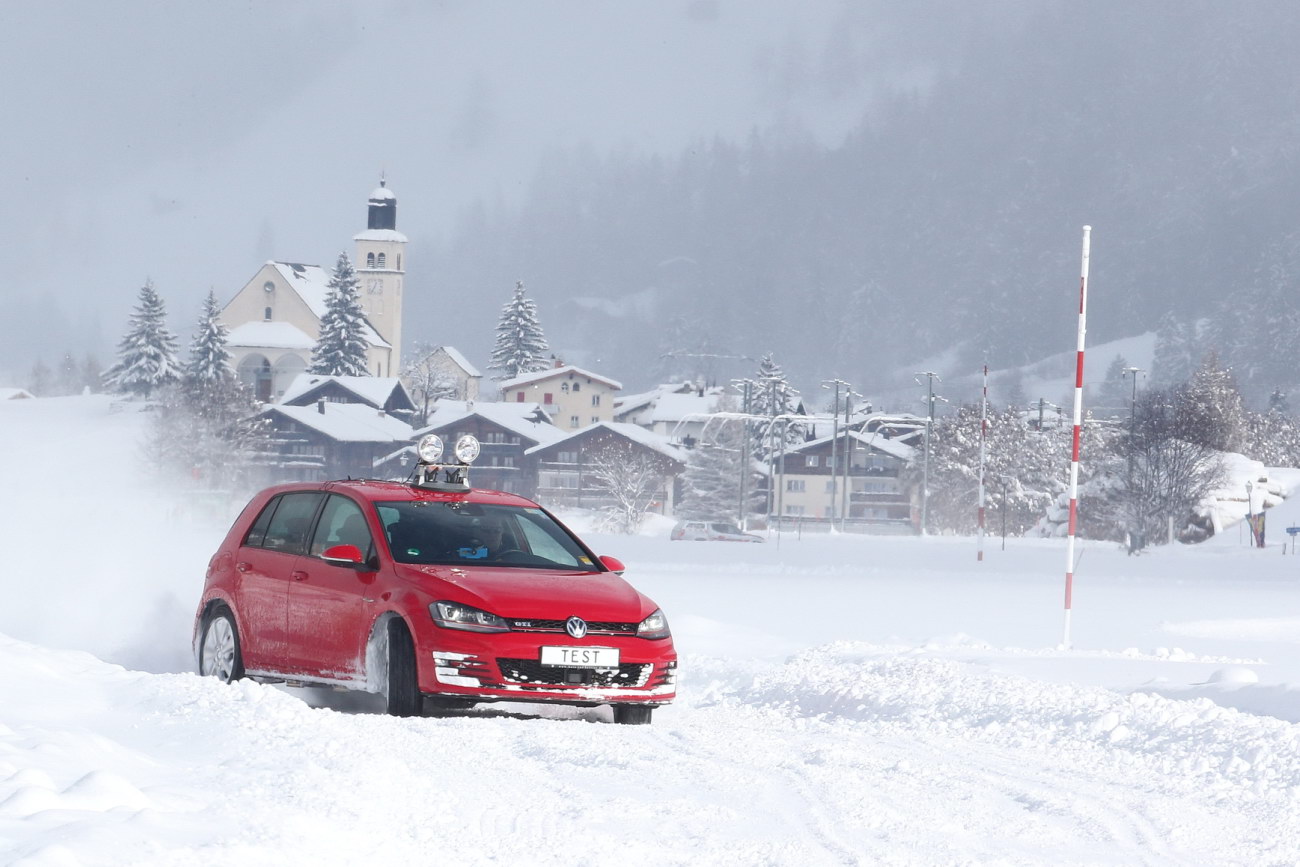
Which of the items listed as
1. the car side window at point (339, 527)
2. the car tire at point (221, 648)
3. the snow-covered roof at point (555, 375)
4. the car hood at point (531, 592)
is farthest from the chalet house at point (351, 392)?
the car hood at point (531, 592)

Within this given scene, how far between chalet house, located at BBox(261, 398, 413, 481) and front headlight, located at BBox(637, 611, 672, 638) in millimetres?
99258

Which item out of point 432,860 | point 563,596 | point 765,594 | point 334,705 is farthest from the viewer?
point 765,594

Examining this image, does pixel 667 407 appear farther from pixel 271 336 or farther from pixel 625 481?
pixel 625 481

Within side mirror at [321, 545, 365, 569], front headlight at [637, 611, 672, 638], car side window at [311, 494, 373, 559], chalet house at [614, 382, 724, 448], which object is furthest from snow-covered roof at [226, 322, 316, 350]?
front headlight at [637, 611, 672, 638]

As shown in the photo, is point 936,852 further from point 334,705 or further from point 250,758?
point 334,705

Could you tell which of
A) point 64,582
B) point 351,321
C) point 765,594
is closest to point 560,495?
point 351,321

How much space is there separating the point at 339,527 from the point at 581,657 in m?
1.92

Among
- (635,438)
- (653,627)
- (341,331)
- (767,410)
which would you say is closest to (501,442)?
(635,438)

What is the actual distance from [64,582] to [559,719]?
32.1 ft

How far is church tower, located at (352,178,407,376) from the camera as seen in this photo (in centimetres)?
16175

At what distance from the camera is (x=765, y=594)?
28.4m

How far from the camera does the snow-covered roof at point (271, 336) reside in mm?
144875

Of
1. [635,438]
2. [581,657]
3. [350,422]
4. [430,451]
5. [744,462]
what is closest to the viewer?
[581,657]

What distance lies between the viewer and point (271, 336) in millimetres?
145500
